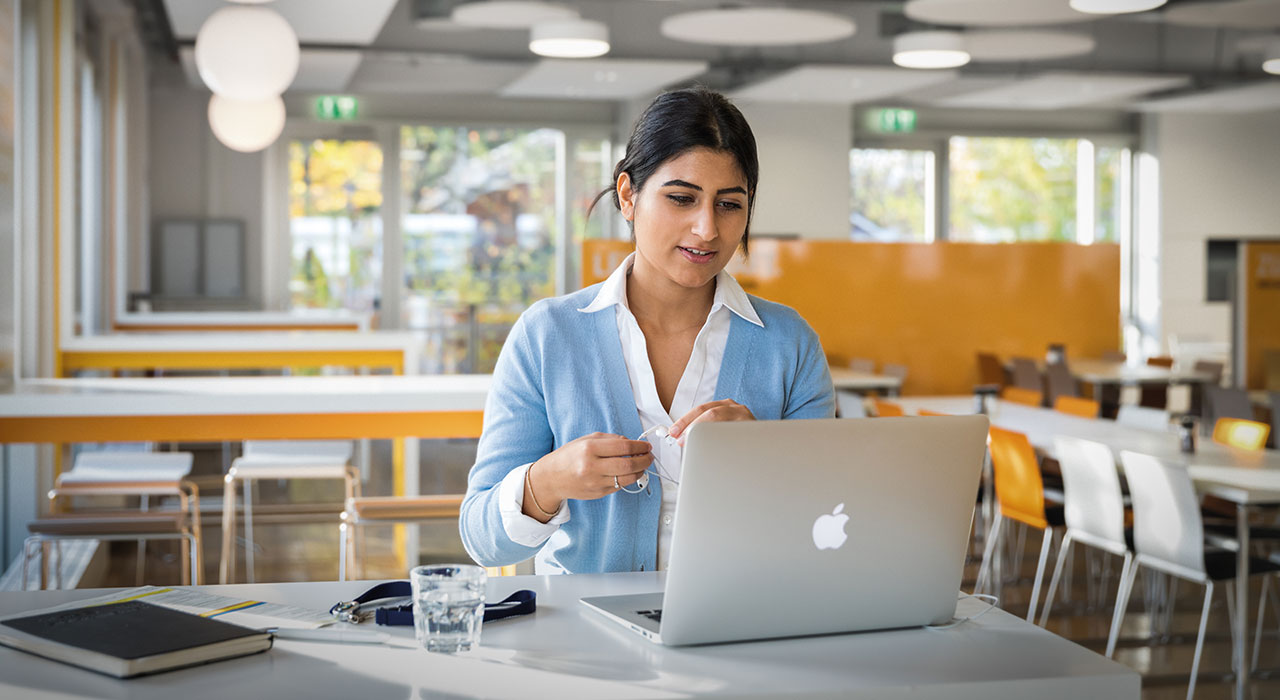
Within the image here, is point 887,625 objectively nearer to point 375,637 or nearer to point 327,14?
point 375,637

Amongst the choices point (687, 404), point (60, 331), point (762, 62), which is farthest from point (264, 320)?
point (687, 404)

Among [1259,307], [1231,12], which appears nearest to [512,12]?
[1231,12]

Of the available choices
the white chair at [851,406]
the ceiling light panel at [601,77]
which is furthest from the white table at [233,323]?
the white chair at [851,406]

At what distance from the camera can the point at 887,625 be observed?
159 centimetres

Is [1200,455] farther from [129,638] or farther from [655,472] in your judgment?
[129,638]

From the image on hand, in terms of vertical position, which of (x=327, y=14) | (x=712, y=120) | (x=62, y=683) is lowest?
(x=62, y=683)

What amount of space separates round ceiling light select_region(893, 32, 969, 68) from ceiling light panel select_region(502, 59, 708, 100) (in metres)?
1.77

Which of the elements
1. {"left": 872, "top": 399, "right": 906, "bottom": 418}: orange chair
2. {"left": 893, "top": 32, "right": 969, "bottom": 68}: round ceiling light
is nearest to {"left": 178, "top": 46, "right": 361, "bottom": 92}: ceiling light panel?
{"left": 893, "top": 32, "right": 969, "bottom": 68}: round ceiling light

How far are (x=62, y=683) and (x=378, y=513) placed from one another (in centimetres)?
268

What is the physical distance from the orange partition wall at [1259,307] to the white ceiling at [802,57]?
5.58 ft

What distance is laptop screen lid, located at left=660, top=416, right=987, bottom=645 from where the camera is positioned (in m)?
1.44

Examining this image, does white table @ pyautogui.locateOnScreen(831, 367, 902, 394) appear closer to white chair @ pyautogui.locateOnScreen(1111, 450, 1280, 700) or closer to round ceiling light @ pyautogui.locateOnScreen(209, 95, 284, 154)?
white chair @ pyautogui.locateOnScreen(1111, 450, 1280, 700)

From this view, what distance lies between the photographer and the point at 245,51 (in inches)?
199

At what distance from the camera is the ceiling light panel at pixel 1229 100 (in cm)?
1146
